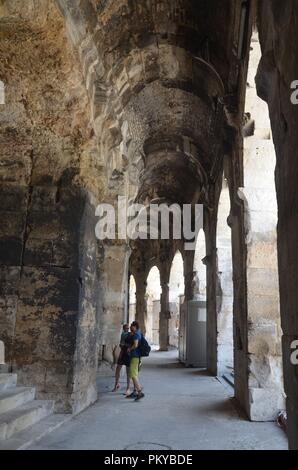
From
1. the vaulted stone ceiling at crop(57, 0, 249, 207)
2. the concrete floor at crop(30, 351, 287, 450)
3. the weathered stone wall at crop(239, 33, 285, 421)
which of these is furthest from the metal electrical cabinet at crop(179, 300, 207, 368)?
the weathered stone wall at crop(239, 33, 285, 421)

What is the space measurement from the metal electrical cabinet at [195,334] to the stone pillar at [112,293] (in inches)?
103

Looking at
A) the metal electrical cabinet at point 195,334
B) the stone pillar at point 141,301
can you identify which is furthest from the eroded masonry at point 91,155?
the stone pillar at point 141,301

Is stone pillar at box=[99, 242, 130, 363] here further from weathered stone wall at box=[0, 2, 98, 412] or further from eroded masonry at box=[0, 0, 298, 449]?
weathered stone wall at box=[0, 2, 98, 412]

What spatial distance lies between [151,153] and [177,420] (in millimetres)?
7638

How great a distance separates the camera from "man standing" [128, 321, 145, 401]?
6.76 metres

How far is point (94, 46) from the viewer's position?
18.5 ft

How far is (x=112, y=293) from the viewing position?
33.2ft

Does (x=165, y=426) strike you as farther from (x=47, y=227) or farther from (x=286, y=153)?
(x=286, y=153)

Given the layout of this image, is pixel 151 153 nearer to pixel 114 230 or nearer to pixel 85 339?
pixel 114 230

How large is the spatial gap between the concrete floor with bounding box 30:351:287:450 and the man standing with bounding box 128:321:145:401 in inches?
7.6

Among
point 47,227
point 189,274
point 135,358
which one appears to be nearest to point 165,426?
point 135,358

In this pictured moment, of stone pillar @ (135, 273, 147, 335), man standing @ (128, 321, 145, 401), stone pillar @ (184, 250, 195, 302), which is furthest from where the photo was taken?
stone pillar @ (135, 273, 147, 335)

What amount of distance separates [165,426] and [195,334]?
721 cm
